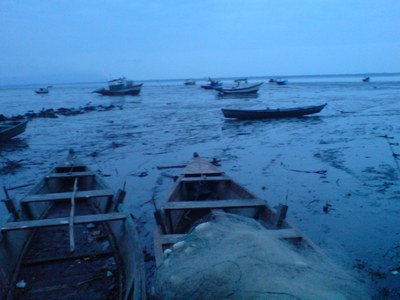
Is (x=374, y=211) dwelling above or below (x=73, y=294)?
below

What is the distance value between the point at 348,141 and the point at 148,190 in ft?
34.2

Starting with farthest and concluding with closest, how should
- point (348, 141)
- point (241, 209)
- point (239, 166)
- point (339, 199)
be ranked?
point (348, 141)
point (239, 166)
point (339, 199)
point (241, 209)

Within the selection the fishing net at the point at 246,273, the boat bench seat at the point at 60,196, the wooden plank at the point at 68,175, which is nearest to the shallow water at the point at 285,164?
the fishing net at the point at 246,273

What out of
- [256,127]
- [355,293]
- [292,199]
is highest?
[355,293]

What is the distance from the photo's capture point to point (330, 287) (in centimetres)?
233

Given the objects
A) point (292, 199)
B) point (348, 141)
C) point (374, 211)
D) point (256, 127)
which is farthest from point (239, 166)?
point (256, 127)

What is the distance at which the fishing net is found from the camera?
7.18ft

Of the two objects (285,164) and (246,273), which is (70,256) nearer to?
(246,273)

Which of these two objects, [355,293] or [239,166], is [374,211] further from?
[355,293]

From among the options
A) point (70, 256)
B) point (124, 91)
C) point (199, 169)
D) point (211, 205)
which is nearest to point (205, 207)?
point (211, 205)

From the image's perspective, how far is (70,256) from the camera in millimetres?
4992

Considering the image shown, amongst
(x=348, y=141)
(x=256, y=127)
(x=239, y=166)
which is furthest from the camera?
(x=256, y=127)

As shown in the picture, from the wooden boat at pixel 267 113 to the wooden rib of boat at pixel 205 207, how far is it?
14108mm

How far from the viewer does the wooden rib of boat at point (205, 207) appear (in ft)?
13.6
